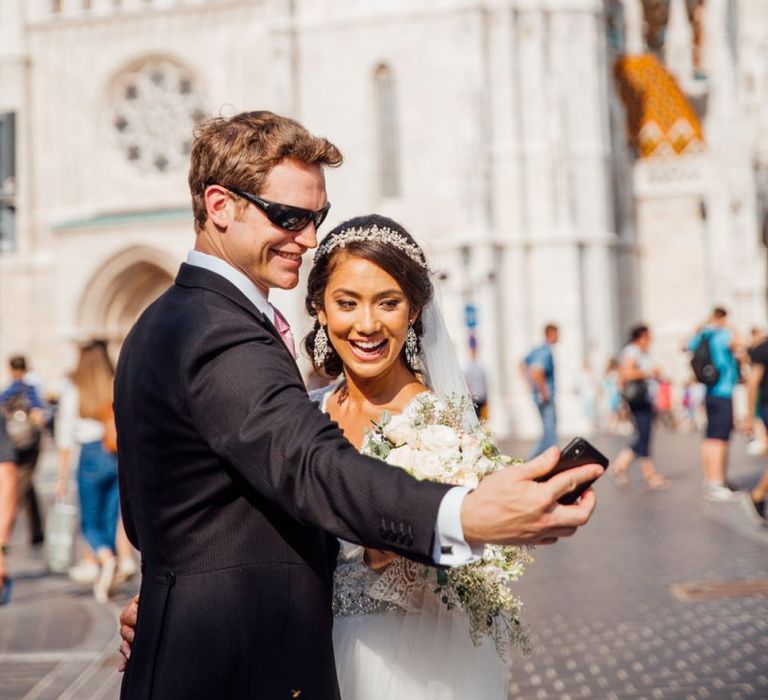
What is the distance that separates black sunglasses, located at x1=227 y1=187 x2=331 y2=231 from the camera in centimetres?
243

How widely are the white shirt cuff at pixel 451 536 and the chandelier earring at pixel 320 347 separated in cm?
149

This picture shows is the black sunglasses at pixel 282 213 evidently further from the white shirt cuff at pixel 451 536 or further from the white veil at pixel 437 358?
the white veil at pixel 437 358

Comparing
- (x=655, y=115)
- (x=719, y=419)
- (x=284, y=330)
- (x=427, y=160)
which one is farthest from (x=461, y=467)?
(x=655, y=115)

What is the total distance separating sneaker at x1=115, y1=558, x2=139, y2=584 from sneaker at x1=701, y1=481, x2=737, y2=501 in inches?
221

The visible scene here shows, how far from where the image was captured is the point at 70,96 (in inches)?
1121

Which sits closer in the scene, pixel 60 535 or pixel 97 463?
pixel 97 463

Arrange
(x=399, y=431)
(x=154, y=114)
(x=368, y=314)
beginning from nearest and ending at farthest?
(x=399, y=431) < (x=368, y=314) < (x=154, y=114)

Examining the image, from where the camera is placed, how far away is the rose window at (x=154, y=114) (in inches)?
1120

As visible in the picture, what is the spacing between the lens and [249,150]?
2.43m

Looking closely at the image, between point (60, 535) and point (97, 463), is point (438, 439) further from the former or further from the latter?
point (60, 535)

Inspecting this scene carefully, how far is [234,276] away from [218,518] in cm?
47

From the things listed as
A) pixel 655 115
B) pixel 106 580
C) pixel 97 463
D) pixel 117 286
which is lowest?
pixel 106 580

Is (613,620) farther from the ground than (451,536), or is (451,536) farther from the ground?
(451,536)

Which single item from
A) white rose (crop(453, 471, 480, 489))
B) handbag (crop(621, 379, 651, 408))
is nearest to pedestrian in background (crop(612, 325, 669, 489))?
handbag (crop(621, 379, 651, 408))
